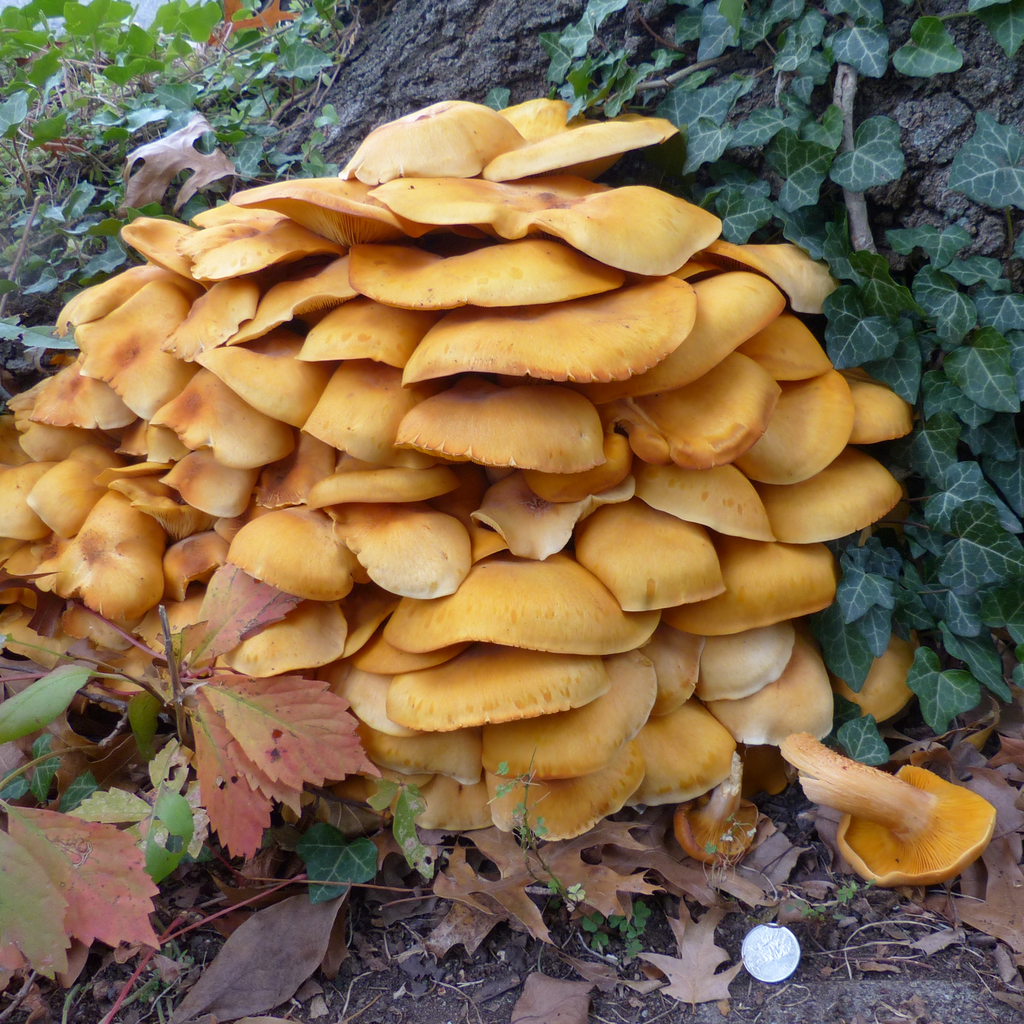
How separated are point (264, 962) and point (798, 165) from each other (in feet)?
9.11

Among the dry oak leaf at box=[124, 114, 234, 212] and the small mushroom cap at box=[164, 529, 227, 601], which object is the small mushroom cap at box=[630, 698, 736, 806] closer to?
the small mushroom cap at box=[164, 529, 227, 601]

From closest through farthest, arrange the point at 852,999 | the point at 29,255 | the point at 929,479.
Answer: the point at 852,999, the point at 929,479, the point at 29,255

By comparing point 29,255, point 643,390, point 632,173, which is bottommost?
point 643,390

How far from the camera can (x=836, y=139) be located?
7.34 ft

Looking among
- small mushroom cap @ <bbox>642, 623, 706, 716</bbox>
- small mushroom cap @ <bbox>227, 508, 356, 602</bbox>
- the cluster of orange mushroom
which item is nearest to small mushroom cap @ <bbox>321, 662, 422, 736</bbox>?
the cluster of orange mushroom

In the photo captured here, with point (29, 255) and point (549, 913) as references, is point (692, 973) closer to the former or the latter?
point (549, 913)

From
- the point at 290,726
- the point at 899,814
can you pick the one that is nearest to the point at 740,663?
the point at 899,814

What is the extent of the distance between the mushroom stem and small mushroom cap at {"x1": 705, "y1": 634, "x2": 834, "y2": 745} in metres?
0.18

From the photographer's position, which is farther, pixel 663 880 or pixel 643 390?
pixel 663 880

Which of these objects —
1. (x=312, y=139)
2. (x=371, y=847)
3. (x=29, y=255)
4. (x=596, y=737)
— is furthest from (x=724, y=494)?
(x=29, y=255)

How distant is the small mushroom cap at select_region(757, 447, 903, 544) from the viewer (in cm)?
217

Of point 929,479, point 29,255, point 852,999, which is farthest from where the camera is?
point 29,255

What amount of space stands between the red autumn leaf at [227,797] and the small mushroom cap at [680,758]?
1053mm

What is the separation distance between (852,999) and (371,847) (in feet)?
4.33
